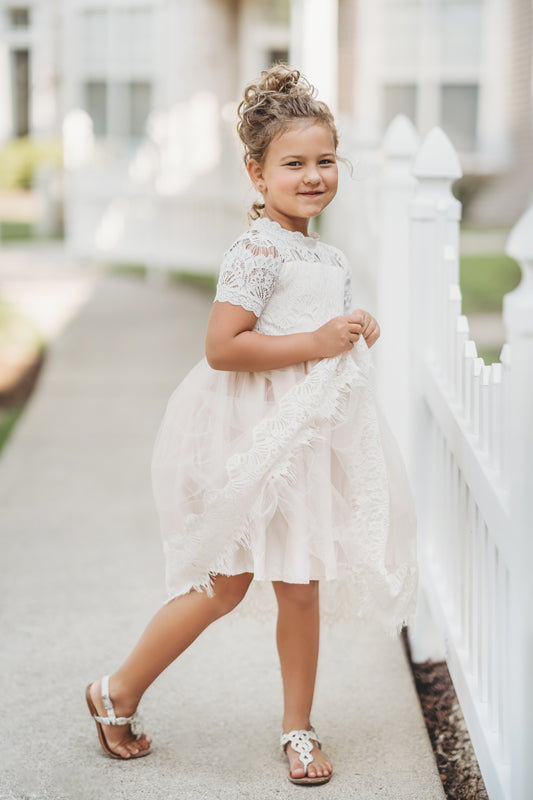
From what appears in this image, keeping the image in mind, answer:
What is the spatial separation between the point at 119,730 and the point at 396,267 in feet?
6.25

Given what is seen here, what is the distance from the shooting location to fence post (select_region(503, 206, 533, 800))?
5.55 feet

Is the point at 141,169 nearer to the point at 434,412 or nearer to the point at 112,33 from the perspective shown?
the point at 112,33

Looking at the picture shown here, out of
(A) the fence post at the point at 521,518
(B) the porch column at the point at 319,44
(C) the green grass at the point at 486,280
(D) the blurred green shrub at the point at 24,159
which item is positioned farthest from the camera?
(D) the blurred green shrub at the point at 24,159

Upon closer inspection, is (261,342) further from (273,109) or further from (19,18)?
(19,18)

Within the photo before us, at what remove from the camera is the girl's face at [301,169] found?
2326 millimetres

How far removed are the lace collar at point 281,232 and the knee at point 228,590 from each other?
74 cm

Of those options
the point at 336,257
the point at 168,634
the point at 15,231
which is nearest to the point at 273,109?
the point at 336,257

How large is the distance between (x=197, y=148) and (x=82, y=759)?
9526 mm

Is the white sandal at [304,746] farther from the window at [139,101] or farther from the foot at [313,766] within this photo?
the window at [139,101]

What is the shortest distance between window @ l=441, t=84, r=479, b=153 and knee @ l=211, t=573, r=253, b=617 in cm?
1140

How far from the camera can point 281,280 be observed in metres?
2.33

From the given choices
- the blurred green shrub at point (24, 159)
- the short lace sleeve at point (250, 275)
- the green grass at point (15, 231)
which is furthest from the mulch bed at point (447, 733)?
the blurred green shrub at point (24, 159)

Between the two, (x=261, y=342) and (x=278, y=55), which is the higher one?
(x=278, y=55)

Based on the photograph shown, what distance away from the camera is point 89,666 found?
3021 mm
